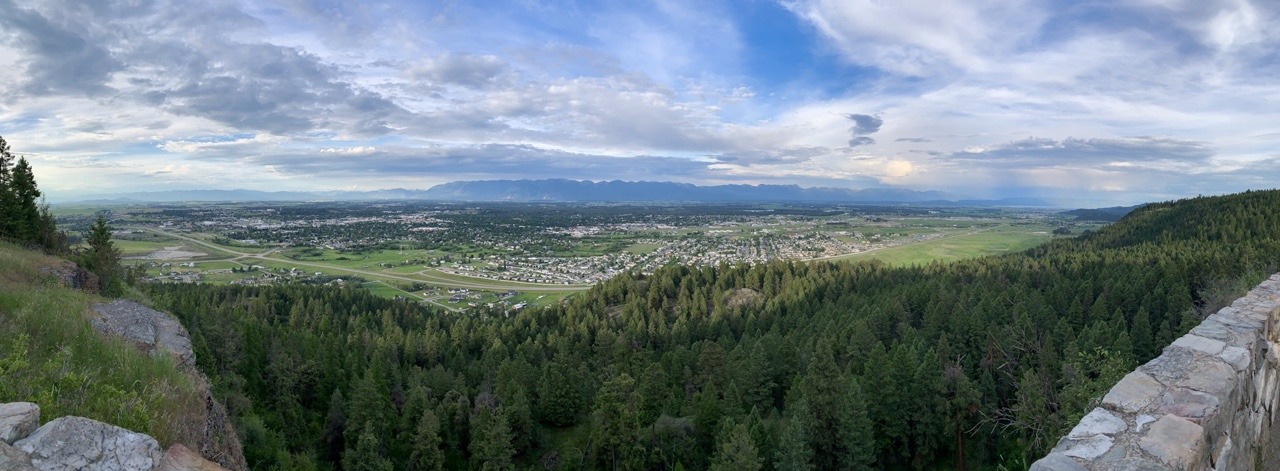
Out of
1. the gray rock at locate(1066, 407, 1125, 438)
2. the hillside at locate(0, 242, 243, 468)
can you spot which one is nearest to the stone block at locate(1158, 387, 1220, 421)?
the gray rock at locate(1066, 407, 1125, 438)

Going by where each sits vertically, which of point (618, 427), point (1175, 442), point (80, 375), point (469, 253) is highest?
point (80, 375)

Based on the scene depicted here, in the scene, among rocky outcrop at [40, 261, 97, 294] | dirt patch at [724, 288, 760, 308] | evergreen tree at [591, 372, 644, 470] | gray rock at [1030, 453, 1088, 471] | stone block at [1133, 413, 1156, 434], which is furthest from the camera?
dirt patch at [724, 288, 760, 308]

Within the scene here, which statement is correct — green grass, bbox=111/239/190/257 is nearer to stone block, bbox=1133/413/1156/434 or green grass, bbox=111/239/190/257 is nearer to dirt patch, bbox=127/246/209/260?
dirt patch, bbox=127/246/209/260

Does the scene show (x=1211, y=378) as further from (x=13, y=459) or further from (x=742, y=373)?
(x=742, y=373)

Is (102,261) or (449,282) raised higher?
(102,261)

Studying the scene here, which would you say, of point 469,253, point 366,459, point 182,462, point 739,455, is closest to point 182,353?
point 182,462

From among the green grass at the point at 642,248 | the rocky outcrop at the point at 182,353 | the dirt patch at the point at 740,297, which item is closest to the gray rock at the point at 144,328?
the rocky outcrop at the point at 182,353

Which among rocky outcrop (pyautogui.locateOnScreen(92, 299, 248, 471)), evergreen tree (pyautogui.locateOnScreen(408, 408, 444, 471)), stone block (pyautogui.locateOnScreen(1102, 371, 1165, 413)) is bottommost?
evergreen tree (pyautogui.locateOnScreen(408, 408, 444, 471))
